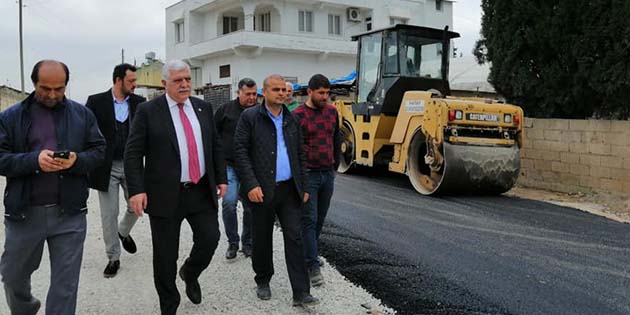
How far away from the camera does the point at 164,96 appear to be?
387 cm

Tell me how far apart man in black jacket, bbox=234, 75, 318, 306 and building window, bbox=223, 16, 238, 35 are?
3197 cm

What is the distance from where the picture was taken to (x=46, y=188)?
3.17 metres

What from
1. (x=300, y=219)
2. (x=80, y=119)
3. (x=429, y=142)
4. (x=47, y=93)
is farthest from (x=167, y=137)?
(x=429, y=142)

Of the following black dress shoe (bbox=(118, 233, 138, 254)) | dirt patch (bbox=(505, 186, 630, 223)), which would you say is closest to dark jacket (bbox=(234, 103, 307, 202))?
black dress shoe (bbox=(118, 233, 138, 254))

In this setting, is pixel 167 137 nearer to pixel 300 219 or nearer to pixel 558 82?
pixel 300 219

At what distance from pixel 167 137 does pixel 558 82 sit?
343 inches

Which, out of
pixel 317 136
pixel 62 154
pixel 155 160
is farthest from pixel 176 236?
pixel 317 136

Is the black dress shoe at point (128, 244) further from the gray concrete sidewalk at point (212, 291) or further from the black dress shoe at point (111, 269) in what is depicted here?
the black dress shoe at point (111, 269)

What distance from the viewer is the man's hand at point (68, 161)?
3043 millimetres

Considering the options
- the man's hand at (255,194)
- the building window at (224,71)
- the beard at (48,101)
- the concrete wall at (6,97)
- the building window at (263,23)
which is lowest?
the man's hand at (255,194)

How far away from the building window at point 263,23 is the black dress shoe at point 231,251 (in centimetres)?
2892

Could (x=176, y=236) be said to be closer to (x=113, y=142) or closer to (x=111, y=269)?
(x=111, y=269)

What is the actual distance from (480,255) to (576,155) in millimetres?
5324

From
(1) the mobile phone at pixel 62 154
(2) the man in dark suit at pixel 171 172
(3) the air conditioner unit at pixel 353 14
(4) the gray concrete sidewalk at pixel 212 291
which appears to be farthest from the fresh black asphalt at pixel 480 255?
(3) the air conditioner unit at pixel 353 14
